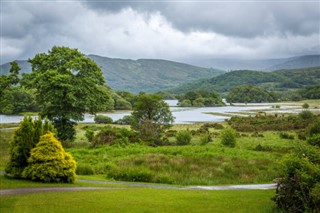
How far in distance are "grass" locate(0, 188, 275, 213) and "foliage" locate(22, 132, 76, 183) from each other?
12.0 ft

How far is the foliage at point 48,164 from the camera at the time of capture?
864 inches

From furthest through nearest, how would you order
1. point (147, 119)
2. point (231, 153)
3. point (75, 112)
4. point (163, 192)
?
point (147, 119)
point (75, 112)
point (231, 153)
point (163, 192)

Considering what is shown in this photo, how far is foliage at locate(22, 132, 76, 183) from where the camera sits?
22.0 m

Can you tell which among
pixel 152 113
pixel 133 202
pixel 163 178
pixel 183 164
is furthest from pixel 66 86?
pixel 133 202

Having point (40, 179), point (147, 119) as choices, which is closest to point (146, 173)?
point (40, 179)

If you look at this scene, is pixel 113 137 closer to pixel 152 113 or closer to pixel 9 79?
pixel 152 113

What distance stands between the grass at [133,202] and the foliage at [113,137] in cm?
2760

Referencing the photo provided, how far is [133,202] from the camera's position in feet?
56.1

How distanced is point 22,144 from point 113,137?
25823 millimetres

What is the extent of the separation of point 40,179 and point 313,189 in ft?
53.1

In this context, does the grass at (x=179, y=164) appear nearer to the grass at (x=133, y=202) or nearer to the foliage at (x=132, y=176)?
the foliage at (x=132, y=176)

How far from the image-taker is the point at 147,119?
183 ft

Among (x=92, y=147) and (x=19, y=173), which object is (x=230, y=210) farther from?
(x=92, y=147)

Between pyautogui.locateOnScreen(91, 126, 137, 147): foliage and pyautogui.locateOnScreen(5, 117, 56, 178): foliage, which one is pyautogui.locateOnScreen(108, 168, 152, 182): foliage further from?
pyautogui.locateOnScreen(91, 126, 137, 147): foliage
